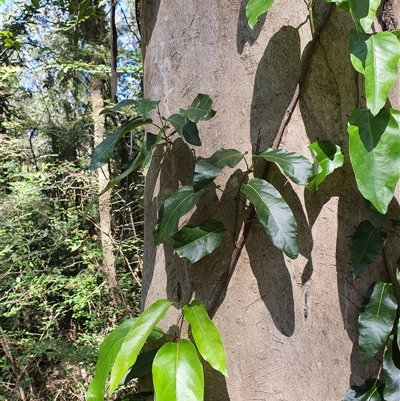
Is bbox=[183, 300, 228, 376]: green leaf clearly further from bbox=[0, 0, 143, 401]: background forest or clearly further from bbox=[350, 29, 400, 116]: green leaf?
bbox=[0, 0, 143, 401]: background forest

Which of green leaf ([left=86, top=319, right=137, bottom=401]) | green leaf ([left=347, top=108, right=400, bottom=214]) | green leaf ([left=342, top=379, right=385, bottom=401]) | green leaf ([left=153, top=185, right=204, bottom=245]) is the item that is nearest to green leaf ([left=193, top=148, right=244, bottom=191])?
green leaf ([left=153, top=185, right=204, bottom=245])

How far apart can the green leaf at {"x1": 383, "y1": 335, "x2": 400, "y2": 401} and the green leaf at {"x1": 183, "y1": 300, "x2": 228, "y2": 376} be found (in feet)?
0.80

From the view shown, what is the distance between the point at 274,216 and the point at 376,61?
25 cm

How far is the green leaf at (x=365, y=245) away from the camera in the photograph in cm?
61

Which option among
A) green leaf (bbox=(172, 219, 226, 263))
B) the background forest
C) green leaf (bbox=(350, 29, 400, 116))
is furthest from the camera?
the background forest

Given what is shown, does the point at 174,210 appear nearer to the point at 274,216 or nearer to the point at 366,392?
the point at 274,216

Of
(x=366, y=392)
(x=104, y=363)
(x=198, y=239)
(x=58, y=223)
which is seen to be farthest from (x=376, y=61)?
(x=58, y=223)

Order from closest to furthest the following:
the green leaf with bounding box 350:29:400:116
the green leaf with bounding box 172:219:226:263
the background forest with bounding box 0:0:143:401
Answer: the green leaf with bounding box 350:29:400:116, the green leaf with bounding box 172:219:226:263, the background forest with bounding box 0:0:143:401

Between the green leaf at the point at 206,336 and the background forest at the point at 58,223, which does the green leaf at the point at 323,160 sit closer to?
the green leaf at the point at 206,336

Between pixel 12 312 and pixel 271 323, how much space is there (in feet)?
12.4

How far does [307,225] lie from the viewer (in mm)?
651

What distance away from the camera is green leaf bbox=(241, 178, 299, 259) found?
59cm

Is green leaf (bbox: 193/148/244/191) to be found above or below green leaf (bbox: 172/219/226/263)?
above

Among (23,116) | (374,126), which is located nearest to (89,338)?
(23,116)
